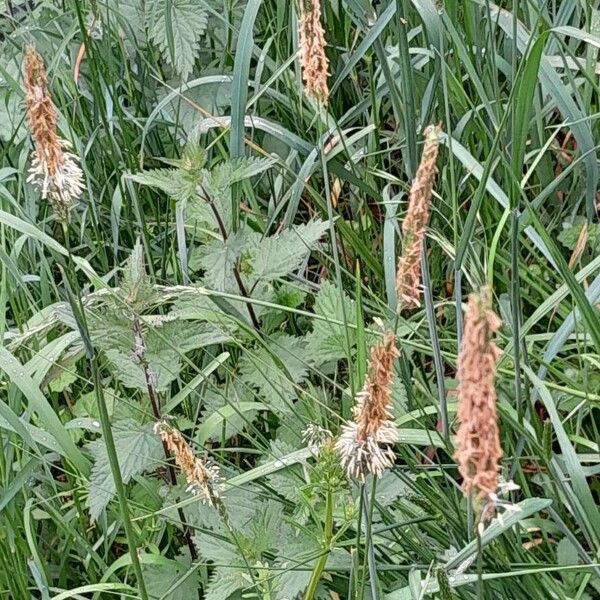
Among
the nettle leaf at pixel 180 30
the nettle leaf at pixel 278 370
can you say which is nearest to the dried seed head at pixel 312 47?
the nettle leaf at pixel 278 370

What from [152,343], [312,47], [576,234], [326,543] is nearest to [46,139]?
[312,47]

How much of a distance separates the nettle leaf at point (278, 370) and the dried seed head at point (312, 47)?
500 mm

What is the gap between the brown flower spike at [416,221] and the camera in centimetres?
64

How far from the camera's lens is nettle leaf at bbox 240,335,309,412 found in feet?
4.45

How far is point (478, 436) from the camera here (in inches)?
20.5

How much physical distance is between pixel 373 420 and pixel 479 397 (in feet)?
0.80

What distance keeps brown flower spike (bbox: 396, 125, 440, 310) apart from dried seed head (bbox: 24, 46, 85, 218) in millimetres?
277

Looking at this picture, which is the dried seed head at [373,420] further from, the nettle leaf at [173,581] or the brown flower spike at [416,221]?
the nettle leaf at [173,581]

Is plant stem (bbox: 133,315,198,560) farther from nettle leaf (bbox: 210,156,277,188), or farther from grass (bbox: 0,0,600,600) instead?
nettle leaf (bbox: 210,156,277,188)

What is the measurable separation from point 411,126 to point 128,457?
1.81ft

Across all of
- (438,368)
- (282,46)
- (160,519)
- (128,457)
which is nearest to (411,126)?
(438,368)

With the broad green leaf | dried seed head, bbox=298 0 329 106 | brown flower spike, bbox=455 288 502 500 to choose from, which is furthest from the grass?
brown flower spike, bbox=455 288 502 500

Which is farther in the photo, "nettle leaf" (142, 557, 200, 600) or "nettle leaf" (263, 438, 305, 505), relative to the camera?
"nettle leaf" (142, 557, 200, 600)

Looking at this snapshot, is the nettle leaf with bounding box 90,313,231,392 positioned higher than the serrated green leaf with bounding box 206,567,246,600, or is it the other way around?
the nettle leaf with bounding box 90,313,231,392
